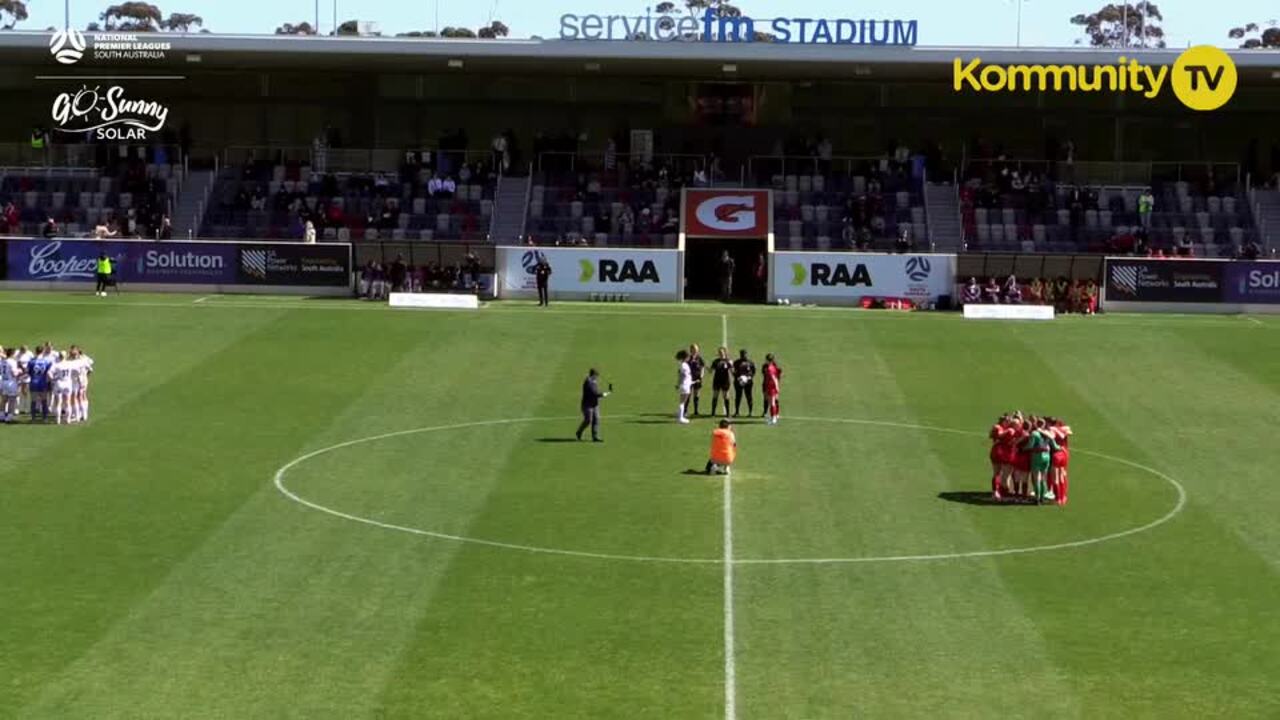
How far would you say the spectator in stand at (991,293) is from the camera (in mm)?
72062

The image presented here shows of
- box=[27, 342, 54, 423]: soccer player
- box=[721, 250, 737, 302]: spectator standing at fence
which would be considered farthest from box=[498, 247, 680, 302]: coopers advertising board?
box=[27, 342, 54, 423]: soccer player

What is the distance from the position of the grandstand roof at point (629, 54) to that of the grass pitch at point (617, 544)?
24.1m

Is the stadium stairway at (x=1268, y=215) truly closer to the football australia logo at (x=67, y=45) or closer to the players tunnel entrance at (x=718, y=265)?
the players tunnel entrance at (x=718, y=265)

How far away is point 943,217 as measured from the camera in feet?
261

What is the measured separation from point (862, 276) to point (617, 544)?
3885 cm

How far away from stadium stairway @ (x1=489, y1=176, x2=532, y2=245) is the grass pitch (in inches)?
721

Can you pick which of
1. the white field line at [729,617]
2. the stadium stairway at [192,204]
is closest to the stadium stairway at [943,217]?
the stadium stairway at [192,204]

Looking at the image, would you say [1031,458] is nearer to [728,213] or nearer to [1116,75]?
[728,213]

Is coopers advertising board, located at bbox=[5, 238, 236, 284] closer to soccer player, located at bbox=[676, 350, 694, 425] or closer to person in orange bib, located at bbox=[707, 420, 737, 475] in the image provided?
soccer player, located at bbox=[676, 350, 694, 425]

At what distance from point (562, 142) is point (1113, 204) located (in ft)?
74.9

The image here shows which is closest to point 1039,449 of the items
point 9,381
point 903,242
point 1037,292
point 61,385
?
point 61,385

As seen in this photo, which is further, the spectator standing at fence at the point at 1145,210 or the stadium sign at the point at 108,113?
the stadium sign at the point at 108,113

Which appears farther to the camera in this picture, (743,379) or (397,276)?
(397,276)

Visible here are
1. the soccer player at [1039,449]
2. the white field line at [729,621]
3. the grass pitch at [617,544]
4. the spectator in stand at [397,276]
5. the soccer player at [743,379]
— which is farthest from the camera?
the spectator in stand at [397,276]
